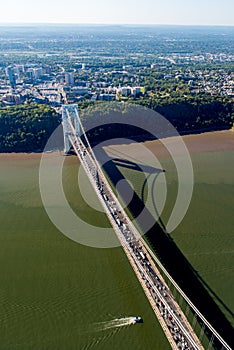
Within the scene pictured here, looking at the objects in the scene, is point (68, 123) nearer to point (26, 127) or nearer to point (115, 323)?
point (26, 127)

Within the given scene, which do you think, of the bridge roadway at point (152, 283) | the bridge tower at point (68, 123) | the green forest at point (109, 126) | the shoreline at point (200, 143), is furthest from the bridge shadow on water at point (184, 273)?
the green forest at point (109, 126)

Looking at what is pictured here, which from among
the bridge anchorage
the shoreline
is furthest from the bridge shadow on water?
the shoreline

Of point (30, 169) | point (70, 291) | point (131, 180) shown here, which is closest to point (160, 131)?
point (131, 180)

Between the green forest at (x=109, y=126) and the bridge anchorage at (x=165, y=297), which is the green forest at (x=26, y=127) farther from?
the bridge anchorage at (x=165, y=297)

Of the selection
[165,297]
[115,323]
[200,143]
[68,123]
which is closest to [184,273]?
[165,297]

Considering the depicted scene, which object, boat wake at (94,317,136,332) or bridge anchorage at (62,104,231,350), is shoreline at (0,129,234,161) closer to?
bridge anchorage at (62,104,231,350)

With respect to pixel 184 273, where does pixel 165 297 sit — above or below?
above

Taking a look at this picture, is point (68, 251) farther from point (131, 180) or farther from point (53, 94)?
point (53, 94)
